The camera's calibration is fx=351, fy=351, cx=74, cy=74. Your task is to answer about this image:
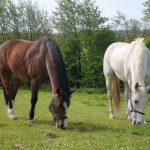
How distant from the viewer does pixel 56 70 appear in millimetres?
9812

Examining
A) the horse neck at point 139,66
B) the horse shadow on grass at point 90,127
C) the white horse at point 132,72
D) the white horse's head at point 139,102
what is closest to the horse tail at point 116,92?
the white horse at point 132,72

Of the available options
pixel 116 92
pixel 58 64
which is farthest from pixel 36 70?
pixel 116 92

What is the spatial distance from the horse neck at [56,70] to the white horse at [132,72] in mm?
1927

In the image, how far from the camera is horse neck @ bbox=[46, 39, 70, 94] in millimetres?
9617

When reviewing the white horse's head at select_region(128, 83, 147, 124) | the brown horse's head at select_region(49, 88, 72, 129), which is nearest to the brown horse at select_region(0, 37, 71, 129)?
the brown horse's head at select_region(49, 88, 72, 129)

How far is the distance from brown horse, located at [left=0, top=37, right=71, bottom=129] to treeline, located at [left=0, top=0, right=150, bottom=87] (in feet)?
102

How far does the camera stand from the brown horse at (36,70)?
941 centimetres

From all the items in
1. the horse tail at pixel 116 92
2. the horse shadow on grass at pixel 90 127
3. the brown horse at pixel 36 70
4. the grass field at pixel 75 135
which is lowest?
the horse shadow on grass at pixel 90 127

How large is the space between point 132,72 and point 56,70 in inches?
90.1

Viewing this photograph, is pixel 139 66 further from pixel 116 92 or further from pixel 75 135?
pixel 75 135

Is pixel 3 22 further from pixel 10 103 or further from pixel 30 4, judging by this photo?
pixel 10 103

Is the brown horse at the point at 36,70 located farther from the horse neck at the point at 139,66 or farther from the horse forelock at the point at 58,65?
the horse neck at the point at 139,66

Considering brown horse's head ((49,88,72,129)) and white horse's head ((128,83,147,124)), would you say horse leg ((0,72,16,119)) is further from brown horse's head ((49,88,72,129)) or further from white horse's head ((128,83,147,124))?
white horse's head ((128,83,147,124))

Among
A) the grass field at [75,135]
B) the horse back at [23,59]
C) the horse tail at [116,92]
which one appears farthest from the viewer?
the horse tail at [116,92]
